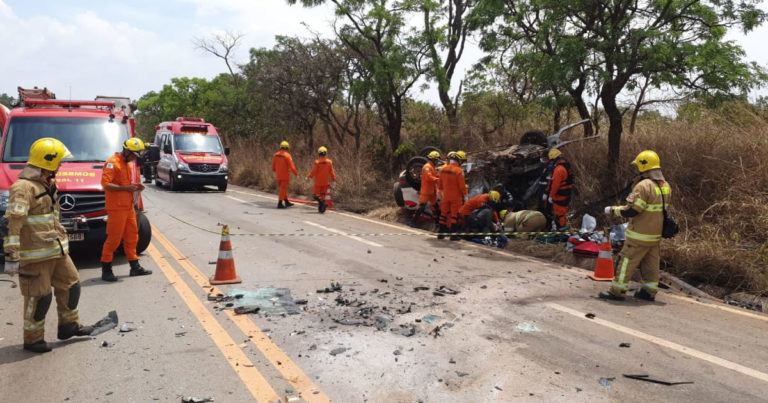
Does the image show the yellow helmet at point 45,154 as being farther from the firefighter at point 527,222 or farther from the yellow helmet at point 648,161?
the firefighter at point 527,222

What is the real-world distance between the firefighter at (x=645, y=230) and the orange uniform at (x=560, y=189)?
3.23 meters

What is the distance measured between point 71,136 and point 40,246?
4910mm

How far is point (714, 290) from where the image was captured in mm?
7297

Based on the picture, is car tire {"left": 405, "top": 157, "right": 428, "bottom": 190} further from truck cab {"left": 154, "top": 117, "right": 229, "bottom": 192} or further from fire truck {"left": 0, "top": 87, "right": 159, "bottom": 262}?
truck cab {"left": 154, "top": 117, "right": 229, "bottom": 192}

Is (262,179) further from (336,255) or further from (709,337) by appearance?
(709,337)

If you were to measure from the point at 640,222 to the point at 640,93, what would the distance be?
7.26 metres

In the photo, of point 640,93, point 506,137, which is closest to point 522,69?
point 640,93

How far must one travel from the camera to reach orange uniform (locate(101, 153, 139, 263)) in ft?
23.2

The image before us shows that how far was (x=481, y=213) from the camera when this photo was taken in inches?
420

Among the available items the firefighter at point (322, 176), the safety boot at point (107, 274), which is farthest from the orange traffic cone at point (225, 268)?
the firefighter at point (322, 176)

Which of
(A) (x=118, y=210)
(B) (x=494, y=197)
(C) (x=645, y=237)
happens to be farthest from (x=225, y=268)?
(B) (x=494, y=197)

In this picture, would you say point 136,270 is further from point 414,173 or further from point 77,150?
point 414,173

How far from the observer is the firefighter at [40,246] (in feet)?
14.7

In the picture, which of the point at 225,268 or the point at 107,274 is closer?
the point at 225,268
